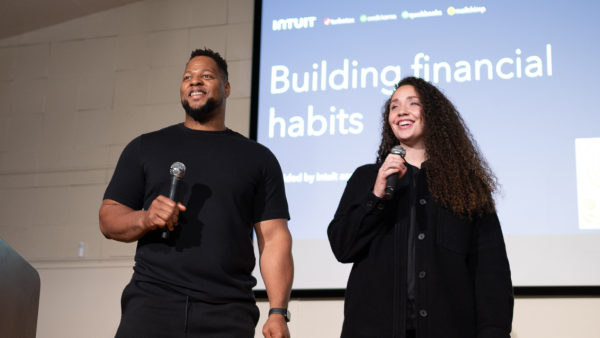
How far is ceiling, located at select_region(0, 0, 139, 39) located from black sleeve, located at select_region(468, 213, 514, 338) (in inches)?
138

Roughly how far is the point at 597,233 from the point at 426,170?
1.65 m

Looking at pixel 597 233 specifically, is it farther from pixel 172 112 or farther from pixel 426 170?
pixel 172 112

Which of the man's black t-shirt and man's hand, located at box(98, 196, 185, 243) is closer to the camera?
man's hand, located at box(98, 196, 185, 243)

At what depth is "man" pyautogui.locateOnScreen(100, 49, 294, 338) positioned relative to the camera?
173 centimetres

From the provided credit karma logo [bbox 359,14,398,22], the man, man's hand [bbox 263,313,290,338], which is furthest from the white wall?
man's hand [bbox 263,313,290,338]

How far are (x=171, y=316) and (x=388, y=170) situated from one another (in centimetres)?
76

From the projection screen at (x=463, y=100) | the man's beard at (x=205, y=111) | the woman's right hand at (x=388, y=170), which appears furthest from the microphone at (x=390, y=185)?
the projection screen at (x=463, y=100)

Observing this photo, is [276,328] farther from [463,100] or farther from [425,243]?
[463,100]

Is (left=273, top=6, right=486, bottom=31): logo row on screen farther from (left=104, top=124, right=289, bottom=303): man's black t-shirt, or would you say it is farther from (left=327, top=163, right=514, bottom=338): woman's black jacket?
(left=327, top=163, right=514, bottom=338): woman's black jacket

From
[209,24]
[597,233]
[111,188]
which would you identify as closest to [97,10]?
[209,24]

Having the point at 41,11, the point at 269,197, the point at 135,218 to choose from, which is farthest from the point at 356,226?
the point at 41,11

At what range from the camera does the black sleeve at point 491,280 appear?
164cm

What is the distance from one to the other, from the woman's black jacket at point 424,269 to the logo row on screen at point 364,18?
204 centimetres

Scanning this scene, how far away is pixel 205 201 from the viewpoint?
1.87 meters
